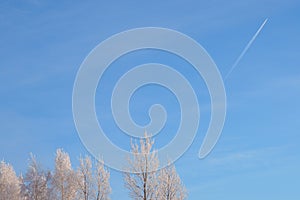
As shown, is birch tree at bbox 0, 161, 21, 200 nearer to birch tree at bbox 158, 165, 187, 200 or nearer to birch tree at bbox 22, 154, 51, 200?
birch tree at bbox 22, 154, 51, 200

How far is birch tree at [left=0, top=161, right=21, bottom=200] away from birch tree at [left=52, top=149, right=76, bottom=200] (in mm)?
4478

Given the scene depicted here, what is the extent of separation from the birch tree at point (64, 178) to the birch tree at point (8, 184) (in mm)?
4478

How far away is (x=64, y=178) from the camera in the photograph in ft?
171

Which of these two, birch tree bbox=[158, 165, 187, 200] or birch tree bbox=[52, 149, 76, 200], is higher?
birch tree bbox=[52, 149, 76, 200]

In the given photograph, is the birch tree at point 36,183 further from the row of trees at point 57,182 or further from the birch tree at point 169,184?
the birch tree at point 169,184

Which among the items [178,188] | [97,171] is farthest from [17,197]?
[178,188]

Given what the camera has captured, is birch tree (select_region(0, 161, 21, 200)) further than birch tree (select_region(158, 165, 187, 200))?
Yes

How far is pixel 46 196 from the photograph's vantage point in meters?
53.0

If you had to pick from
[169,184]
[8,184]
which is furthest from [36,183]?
[169,184]

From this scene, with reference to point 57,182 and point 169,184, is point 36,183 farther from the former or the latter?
Result: point 169,184

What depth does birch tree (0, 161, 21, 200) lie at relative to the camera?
54.5m

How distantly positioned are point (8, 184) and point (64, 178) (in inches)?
291

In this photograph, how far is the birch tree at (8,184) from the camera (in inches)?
2144

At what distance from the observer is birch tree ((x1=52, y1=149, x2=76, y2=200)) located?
→ 165 ft
